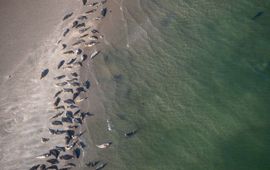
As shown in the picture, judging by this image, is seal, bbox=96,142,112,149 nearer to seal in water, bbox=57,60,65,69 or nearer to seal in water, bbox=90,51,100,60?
seal in water, bbox=90,51,100,60

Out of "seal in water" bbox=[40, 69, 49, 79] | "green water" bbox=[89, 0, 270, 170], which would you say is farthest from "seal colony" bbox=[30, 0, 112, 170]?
"green water" bbox=[89, 0, 270, 170]

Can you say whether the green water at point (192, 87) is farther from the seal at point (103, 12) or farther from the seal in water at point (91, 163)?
the seal at point (103, 12)

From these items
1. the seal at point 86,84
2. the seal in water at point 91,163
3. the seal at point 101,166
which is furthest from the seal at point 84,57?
the seal at point 101,166

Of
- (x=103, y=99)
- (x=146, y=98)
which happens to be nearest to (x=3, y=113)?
(x=103, y=99)

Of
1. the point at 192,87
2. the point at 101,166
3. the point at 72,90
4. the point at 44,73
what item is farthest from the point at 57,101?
the point at 192,87

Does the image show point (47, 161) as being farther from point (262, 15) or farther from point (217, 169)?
point (262, 15)
